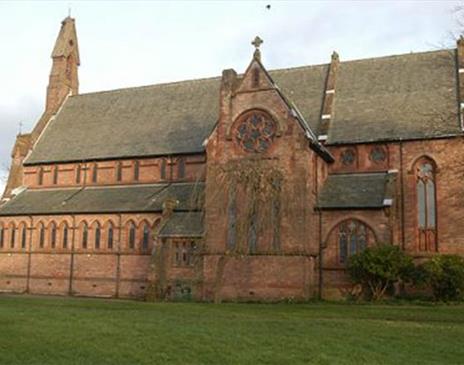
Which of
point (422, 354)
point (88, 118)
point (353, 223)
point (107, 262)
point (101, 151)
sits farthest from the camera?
point (88, 118)

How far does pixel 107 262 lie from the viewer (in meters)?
43.1

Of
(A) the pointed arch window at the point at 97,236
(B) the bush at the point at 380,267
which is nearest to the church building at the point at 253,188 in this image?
(A) the pointed arch window at the point at 97,236

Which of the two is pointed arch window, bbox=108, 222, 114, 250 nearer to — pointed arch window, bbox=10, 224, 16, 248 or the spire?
pointed arch window, bbox=10, 224, 16, 248

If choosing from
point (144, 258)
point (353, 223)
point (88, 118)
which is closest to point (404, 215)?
point (353, 223)

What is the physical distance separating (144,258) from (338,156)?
571 inches

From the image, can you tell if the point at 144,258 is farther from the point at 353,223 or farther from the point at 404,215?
the point at 404,215

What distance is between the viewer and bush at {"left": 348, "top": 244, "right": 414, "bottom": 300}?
106 feet

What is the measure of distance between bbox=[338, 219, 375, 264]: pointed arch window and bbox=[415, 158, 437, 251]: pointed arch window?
3431 millimetres

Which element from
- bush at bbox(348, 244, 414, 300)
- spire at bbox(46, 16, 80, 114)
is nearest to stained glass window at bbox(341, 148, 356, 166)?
bush at bbox(348, 244, 414, 300)

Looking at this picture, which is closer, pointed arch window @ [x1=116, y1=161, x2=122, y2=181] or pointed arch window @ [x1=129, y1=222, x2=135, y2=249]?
pointed arch window @ [x1=129, y1=222, x2=135, y2=249]

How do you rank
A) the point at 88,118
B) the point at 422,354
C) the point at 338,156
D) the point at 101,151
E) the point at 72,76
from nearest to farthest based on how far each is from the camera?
the point at 422,354 < the point at 338,156 < the point at 101,151 < the point at 88,118 < the point at 72,76

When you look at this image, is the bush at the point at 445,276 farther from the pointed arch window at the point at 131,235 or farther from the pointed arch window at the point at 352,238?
the pointed arch window at the point at 131,235

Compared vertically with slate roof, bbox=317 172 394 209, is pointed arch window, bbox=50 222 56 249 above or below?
below

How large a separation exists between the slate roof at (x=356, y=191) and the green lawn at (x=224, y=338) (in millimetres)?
10672
